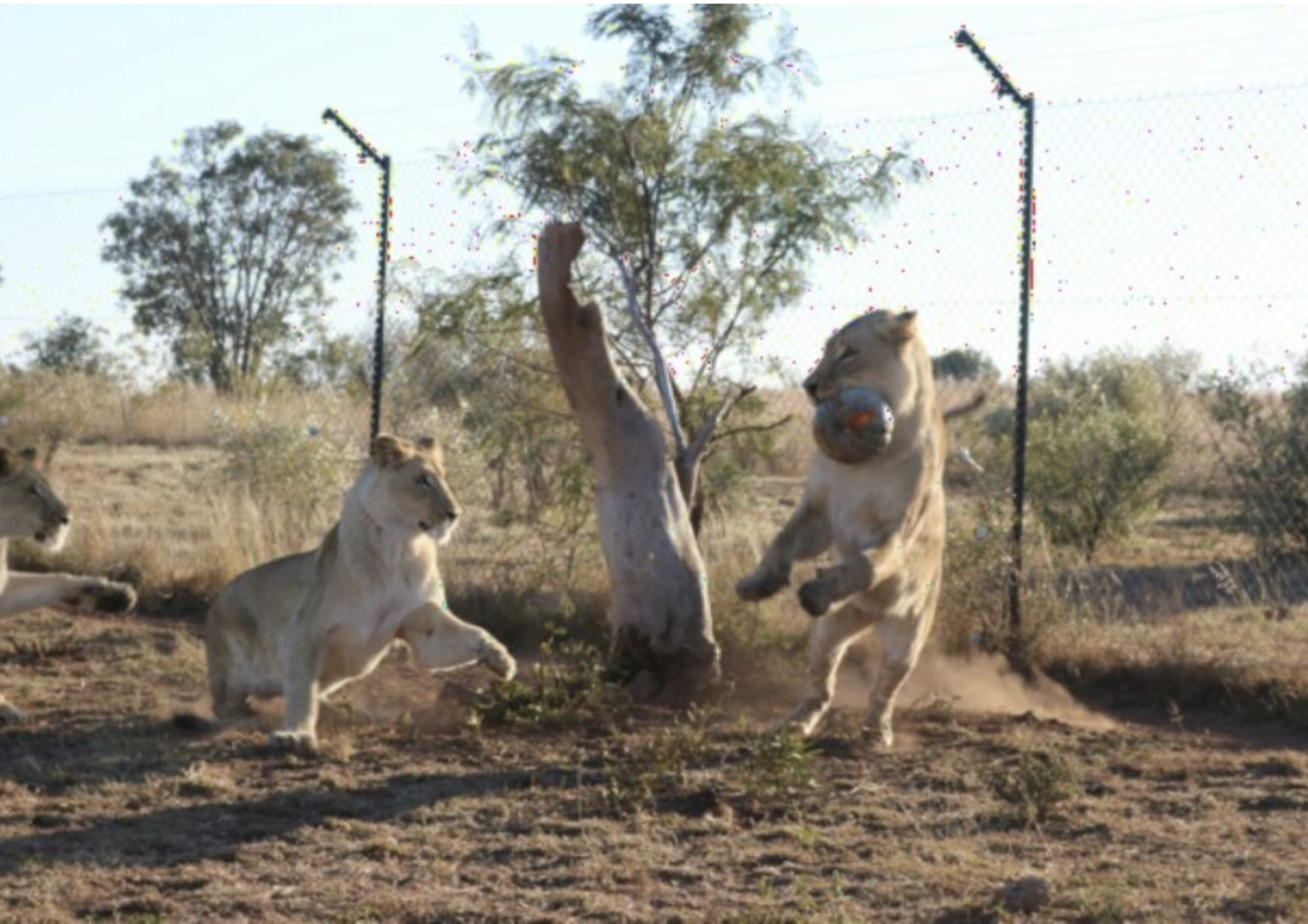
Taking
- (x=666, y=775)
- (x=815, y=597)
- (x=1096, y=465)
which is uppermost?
(x=1096, y=465)

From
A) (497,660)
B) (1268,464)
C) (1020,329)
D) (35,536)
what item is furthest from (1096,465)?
(35,536)

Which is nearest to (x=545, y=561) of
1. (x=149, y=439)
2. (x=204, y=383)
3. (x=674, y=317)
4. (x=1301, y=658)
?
(x=674, y=317)

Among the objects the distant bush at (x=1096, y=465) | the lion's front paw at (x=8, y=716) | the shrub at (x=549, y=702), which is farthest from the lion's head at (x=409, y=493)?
the distant bush at (x=1096, y=465)

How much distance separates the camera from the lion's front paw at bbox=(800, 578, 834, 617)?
281 inches

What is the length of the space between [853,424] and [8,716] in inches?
153

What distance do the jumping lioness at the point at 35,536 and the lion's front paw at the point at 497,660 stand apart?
2.03m

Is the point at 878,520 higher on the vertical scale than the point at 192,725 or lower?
higher

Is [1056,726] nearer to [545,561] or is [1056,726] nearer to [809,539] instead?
[809,539]

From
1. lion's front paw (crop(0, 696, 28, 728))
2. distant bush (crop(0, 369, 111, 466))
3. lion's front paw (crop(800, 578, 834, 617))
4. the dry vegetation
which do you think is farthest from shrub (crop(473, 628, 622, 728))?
distant bush (crop(0, 369, 111, 466))

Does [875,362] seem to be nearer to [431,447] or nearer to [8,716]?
[431,447]

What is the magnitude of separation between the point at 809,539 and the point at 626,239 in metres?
3.70

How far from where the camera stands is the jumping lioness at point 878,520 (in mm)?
7793

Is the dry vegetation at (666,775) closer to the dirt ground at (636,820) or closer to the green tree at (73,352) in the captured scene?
the dirt ground at (636,820)

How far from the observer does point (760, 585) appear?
7742 millimetres
